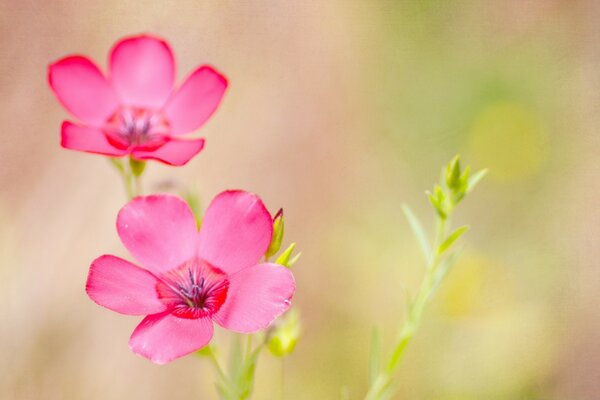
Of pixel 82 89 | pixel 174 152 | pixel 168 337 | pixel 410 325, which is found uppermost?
pixel 82 89

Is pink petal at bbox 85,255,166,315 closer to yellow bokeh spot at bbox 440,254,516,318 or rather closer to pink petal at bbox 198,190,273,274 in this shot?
pink petal at bbox 198,190,273,274

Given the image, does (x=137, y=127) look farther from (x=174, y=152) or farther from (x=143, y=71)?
(x=174, y=152)

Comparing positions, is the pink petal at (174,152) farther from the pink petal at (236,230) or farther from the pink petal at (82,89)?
the pink petal at (82,89)

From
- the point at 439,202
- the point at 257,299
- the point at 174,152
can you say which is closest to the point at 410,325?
the point at 439,202

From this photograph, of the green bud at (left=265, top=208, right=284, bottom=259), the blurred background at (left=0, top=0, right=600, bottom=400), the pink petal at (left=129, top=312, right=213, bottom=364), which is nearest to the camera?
the pink petal at (left=129, top=312, right=213, bottom=364)

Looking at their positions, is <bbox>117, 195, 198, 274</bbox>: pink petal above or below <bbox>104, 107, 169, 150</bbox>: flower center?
below

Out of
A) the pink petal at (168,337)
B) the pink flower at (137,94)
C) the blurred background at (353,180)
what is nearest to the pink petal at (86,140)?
the pink flower at (137,94)

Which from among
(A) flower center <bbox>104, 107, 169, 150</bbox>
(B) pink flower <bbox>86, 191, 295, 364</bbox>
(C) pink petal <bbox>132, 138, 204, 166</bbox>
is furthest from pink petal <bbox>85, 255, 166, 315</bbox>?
(A) flower center <bbox>104, 107, 169, 150</bbox>

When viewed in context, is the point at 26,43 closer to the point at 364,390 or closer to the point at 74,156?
the point at 74,156
